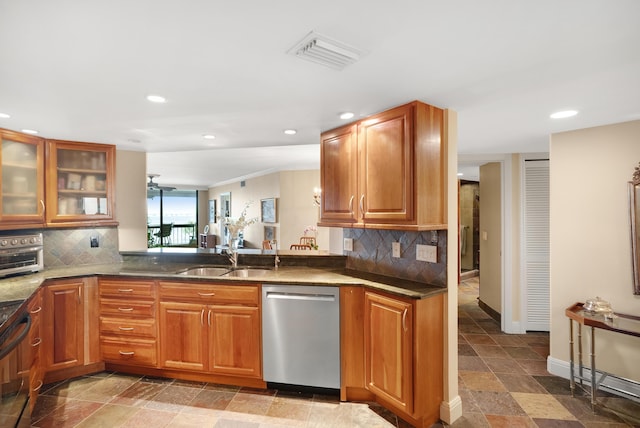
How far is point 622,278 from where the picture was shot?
2686mm

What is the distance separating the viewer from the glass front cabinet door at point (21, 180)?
288cm

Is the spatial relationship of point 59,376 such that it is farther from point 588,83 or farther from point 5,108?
point 588,83

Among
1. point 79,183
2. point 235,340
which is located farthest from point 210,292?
point 79,183

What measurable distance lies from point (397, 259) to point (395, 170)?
83 centimetres

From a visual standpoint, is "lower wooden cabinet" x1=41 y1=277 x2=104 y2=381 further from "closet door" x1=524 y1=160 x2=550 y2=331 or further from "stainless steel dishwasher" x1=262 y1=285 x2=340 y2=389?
"closet door" x1=524 y1=160 x2=550 y2=331

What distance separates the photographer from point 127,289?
2951mm

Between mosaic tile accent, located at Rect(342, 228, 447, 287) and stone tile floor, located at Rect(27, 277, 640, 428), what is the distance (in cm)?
104

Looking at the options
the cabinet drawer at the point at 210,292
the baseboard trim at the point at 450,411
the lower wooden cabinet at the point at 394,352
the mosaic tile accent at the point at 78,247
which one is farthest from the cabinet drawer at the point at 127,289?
the baseboard trim at the point at 450,411

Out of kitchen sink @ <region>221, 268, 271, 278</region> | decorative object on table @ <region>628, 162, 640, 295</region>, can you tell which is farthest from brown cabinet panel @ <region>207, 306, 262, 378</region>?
decorative object on table @ <region>628, 162, 640, 295</region>

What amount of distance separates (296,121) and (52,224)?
2639 millimetres

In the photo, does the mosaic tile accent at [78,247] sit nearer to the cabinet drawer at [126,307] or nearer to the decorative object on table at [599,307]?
the cabinet drawer at [126,307]

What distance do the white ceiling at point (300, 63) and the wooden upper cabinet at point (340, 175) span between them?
5.9 inches

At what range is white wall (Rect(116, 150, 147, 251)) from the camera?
3.71 metres

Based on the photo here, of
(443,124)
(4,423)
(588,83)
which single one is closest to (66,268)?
(4,423)
